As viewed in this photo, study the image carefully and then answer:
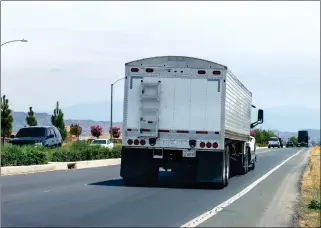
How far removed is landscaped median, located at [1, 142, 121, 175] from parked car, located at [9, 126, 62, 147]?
1227mm

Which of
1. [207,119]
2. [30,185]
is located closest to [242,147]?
[207,119]

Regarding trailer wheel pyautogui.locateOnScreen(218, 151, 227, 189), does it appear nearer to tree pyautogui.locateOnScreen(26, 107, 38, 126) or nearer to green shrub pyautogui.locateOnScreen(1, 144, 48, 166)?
green shrub pyautogui.locateOnScreen(1, 144, 48, 166)

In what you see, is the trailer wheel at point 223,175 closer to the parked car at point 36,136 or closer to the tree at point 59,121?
the parked car at point 36,136

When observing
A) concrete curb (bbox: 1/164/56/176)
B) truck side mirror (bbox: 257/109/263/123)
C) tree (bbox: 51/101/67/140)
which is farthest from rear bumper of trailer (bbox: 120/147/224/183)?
tree (bbox: 51/101/67/140)

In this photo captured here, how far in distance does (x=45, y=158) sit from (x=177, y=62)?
11.8m

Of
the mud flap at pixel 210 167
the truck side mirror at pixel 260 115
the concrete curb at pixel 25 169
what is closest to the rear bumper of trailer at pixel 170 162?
the mud flap at pixel 210 167

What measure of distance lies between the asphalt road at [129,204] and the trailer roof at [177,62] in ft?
13.0

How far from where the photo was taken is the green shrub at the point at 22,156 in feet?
84.5

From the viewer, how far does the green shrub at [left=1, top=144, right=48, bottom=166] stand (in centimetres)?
2574

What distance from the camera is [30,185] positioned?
1883 cm

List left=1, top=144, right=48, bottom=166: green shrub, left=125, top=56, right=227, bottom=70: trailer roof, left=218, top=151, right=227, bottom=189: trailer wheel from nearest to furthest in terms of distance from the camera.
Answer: left=125, top=56, right=227, bottom=70: trailer roof
left=218, top=151, right=227, bottom=189: trailer wheel
left=1, top=144, right=48, bottom=166: green shrub

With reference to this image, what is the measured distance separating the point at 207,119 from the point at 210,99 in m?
0.65

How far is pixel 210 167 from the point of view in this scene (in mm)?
18750

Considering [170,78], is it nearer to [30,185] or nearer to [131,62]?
[131,62]
